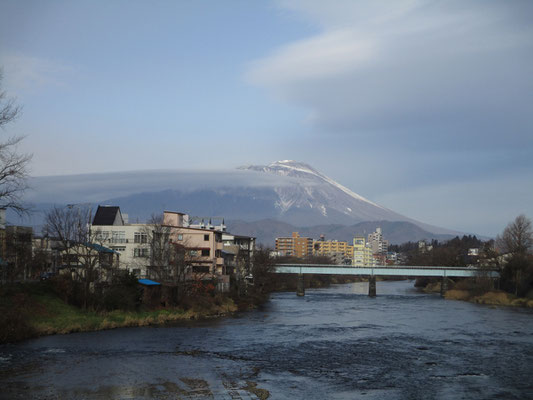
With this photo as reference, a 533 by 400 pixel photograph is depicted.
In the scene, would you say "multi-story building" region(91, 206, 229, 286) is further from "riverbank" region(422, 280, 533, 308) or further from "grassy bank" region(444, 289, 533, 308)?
"riverbank" region(422, 280, 533, 308)

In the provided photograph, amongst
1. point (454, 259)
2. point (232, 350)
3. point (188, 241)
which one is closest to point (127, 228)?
point (188, 241)

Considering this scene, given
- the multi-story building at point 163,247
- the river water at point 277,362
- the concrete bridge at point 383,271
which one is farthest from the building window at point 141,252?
the concrete bridge at point 383,271

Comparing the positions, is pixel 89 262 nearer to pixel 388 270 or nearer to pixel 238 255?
pixel 238 255

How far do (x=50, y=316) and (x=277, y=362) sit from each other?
59.9 feet

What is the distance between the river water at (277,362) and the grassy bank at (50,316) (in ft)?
4.55

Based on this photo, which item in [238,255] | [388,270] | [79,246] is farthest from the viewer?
[388,270]

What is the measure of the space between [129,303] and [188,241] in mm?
21849

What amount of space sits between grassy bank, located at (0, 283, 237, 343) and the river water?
1.39m

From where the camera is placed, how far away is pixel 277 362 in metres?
28.4

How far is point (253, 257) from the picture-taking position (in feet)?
293

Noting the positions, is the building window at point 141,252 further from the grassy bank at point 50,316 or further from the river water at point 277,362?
the river water at point 277,362

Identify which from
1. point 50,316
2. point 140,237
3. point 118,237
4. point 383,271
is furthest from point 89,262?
point 383,271

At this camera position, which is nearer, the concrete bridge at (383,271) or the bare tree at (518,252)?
the bare tree at (518,252)

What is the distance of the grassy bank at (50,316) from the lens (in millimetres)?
32938
